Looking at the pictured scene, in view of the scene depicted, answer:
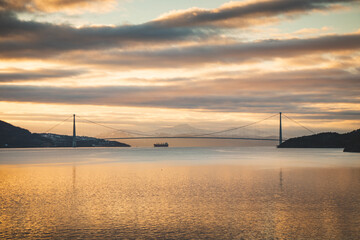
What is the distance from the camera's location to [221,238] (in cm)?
1358

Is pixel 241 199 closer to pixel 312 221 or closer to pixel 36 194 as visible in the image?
pixel 312 221

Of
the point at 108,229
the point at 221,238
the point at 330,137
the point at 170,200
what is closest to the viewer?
the point at 221,238

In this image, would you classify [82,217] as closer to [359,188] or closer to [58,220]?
[58,220]

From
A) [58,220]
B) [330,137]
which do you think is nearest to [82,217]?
[58,220]

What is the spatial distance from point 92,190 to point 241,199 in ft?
37.3

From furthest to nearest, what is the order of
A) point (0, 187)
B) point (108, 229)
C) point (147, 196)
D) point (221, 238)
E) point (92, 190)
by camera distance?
point (0, 187)
point (92, 190)
point (147, 196)
point (108, 229)
point (221, 238)

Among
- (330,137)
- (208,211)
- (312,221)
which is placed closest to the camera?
(312,221)

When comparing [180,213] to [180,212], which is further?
[180,212]

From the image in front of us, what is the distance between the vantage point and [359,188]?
90.4ft

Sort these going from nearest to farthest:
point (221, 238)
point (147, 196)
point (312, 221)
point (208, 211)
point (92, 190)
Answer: point (221, 238)
point (312, 221)
point (208, 211)
point (147, 196)
point (92, 190)

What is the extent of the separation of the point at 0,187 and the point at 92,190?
7.97 m

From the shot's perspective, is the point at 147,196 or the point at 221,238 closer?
the point at 221,238

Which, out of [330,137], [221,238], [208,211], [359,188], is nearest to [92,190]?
[208,211]

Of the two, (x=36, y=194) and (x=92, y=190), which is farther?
(x=92, y=190)
